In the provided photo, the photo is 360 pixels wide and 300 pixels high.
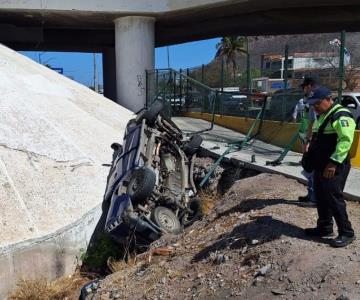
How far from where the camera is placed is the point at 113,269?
6938mm

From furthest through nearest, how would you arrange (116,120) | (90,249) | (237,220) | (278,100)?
1. (116,120)
2. (278,100)
3. (90,249)
4. (237,220)

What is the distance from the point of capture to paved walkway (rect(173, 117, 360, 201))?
7.71 metres

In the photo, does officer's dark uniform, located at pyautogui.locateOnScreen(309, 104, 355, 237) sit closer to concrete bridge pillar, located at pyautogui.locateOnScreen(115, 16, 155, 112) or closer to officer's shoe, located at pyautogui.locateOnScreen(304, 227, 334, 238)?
officer's shoe, located at pyautogui.locateOnScreen(304, 227, 334, 238)

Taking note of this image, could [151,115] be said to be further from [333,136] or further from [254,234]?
[333,136]

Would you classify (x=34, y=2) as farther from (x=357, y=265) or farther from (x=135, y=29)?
(x=357, y=265)

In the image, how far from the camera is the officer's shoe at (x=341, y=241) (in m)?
4.90

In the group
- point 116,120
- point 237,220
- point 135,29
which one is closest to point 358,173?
point 237,220

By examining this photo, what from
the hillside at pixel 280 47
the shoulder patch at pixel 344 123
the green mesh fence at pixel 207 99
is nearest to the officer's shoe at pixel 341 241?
the shoulder patch at pixel 344 123

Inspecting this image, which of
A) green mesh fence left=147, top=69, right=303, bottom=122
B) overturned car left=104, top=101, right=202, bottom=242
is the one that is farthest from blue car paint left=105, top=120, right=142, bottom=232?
green mesh fence left=147, top=69, right=303, bottom=122

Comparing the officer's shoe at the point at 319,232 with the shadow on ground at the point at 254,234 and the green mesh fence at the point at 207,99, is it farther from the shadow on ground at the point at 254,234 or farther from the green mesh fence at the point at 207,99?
the green mesh fence at the point at 207,99

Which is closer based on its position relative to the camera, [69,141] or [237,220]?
[237,220]

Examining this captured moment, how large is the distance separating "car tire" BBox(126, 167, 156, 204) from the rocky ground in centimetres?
73

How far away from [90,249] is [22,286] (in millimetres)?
1375

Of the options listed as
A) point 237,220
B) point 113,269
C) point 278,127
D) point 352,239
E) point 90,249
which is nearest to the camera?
point 352,239
